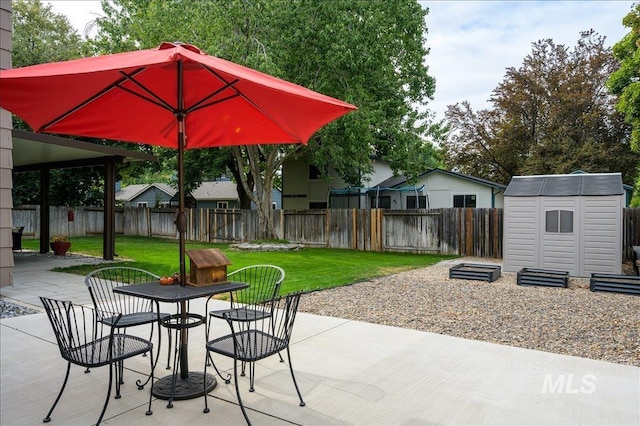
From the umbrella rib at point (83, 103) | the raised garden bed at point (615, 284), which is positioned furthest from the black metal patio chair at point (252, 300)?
the raised garden bed at point (615, 284)

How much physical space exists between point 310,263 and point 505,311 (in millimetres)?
5968

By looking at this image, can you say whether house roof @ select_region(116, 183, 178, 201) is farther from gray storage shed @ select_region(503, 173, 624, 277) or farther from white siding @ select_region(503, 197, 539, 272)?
gray storage shed @ select_region(503, 173, 624, 277)

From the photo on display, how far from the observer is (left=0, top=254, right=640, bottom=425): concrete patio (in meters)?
2.79

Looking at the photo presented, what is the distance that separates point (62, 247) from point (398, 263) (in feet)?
30.8

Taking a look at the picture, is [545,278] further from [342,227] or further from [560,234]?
[342,227]

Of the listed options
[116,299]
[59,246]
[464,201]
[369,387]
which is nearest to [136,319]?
[369,387]

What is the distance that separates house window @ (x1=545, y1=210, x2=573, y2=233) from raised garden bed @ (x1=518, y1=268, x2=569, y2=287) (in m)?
0.95

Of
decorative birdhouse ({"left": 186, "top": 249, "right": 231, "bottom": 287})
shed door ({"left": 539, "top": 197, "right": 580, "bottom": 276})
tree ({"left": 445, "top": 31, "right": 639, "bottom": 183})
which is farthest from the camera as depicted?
tree ({"left": 445, "top": 31, "right": 639, "bottom": 183})

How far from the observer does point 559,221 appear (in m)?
8.95

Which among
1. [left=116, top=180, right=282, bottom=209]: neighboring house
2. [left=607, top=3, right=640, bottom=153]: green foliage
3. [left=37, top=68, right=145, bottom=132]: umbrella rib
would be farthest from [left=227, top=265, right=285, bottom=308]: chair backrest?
[left=116, top=180, right=282, bottom=209]: neighboring house

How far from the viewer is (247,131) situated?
4020 millimetres

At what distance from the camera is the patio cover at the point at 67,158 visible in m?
9.32

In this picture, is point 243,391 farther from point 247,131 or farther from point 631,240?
point 631,240

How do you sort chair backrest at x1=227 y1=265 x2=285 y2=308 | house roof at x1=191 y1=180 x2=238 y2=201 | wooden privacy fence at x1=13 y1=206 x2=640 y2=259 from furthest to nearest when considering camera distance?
house roof at x1=191 y1=180 x2=238 y2=201
wooden privacy fence at x1=13 y1=206 x2=640 y2=259
chair backrest at x1=227 y1=265 x2=285 y2=308
